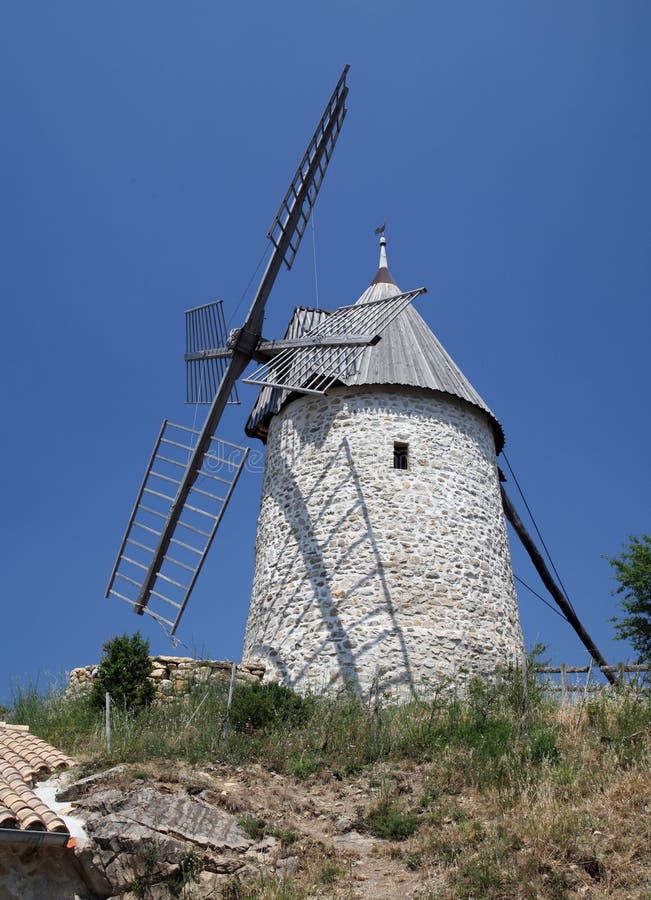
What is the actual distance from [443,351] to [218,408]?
13.1 ft

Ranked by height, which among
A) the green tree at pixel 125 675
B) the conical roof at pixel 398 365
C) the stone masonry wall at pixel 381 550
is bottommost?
the green tree at pixel 125 675

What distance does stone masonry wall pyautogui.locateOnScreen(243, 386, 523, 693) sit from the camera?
1179 cm

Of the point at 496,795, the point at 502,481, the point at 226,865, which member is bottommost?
the point at 226,865

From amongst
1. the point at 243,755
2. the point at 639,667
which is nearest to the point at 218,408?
the point at 243,755

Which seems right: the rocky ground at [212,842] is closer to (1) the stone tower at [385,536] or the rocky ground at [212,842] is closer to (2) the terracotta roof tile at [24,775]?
(2) the terracotta roof tile at [24,775]

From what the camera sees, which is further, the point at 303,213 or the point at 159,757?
the point at 303,213

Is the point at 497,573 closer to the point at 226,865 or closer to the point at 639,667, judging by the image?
the point at 639,667

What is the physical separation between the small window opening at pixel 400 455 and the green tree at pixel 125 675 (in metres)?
4.61

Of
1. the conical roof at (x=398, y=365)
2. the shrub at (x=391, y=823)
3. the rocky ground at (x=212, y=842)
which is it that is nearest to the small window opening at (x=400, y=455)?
the conical roof at (x=398, y=365)

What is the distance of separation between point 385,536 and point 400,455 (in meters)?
1.50

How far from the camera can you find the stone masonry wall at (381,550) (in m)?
11.8

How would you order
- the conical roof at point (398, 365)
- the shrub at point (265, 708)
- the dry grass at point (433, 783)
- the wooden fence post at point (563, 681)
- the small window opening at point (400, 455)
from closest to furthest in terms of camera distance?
1. the dry grass at point (433, 783)
2. the shrub at point (265, 708)
3. the wooden fence post at point (563, 681)
4. the small window opening at point (400, 455)
5. the conical roof at point (398, 365)

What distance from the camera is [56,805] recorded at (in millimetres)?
7758

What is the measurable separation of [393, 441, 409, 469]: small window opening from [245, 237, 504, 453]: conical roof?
0.96 meters
